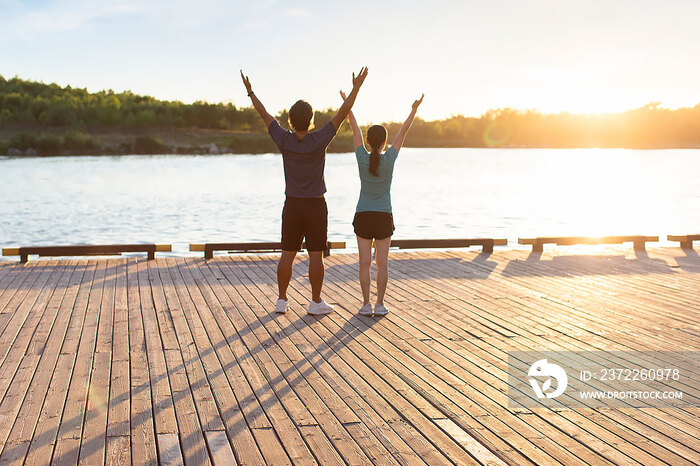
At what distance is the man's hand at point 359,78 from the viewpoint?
5125 millimetres

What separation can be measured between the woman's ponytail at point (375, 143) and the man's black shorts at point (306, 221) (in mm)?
472

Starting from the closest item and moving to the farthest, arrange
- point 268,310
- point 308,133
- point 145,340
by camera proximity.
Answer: point 145,340, point 308,133, point 268,310

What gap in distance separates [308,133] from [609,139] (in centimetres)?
Answer: 12725

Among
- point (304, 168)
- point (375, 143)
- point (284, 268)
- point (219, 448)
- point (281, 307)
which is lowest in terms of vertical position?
point (281, 307)

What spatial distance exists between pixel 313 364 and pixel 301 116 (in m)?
1.97

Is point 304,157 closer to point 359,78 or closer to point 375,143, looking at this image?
point 375,143

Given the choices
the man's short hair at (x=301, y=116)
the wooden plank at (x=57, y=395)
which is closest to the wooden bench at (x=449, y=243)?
the man's short hair at (x=301, y=116)

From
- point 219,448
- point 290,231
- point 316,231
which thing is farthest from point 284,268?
point 219,448

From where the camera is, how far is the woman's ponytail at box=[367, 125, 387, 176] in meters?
5.46

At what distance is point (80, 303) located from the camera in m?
6.20

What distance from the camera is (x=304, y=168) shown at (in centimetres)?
538

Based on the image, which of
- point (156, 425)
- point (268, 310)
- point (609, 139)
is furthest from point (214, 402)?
point (609, 139)

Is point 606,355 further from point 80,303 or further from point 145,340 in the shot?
point 80,303

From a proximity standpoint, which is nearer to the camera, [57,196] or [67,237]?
[67,237]
